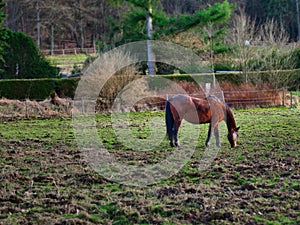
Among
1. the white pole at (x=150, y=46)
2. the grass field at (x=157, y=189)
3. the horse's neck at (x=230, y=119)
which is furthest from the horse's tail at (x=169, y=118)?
the white pole at (x=150, y=46)

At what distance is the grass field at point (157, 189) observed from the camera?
4.88 m

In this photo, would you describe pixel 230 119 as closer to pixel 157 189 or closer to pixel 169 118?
pixel 169 118

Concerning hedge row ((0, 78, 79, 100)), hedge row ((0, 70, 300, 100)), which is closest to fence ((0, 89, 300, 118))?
hedge row ((0, 70, 300, 100))

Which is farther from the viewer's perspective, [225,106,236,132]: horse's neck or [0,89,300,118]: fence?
[0,89,300,118]: fence

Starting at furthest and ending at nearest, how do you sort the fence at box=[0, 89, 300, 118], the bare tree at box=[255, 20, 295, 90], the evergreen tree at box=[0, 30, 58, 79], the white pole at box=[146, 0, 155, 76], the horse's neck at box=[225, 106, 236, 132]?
the white pole at box=[146, 0, 155, 76] → the evergreen tree at box=[0, 30, 58, 79] → the bare tree at box=[255, 20, 295, 90] → the fence at box=[0, 89, 300, 118] → the horse's neck at box=[225, 106, 236, 132]

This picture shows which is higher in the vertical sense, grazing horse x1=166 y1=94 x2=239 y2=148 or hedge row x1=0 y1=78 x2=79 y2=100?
hedge row x1=0 y1=78 x2=79 y2=100

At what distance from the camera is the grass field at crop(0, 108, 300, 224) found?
A: 4883 mm

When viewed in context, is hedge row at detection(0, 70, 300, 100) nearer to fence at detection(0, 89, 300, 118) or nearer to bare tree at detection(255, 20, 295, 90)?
bare tree at detection(255, 20, 295, 90)

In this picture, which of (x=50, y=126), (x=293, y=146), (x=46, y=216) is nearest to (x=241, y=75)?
(x=50, y=126)

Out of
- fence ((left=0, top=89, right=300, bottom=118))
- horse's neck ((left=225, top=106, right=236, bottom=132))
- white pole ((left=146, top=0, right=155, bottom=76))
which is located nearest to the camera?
horse's neck ((left=225, top=106, right=236, bottom=132))

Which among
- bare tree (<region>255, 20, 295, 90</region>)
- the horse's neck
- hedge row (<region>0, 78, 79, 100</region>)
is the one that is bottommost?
the horse's neck

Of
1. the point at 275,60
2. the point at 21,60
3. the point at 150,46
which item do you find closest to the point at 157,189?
the point at 275,60

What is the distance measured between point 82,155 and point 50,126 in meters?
5.67

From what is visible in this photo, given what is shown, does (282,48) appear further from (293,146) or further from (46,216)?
(46,216)
